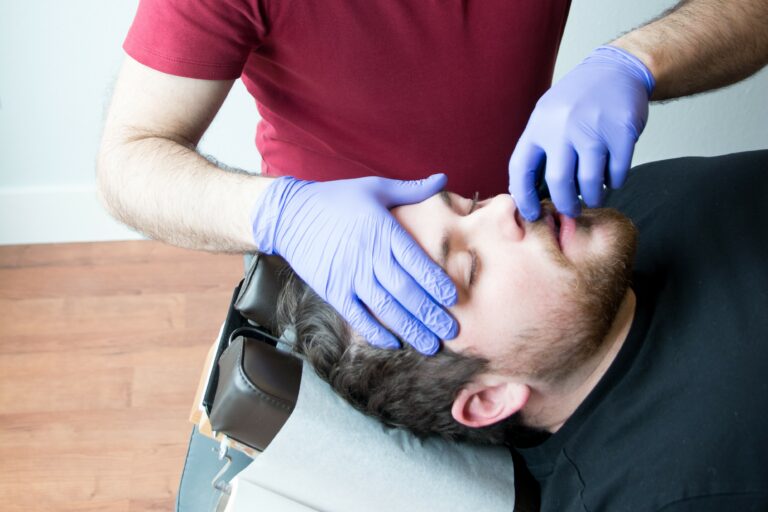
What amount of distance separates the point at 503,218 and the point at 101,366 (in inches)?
A: 63.2

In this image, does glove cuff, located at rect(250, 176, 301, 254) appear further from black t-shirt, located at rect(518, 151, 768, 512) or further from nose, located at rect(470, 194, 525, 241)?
black t-shirt, located at rect(518, 151, 768, 512)

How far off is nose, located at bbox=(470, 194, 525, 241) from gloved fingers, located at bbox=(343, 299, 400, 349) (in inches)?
8.8

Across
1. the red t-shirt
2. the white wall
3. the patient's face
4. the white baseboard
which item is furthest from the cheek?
the white baseboard

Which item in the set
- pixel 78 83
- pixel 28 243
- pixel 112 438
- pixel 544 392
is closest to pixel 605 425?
pixel 544 392

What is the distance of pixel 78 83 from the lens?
2381 millimetres

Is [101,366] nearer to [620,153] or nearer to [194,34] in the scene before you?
[194,34]

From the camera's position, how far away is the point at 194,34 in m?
1.17

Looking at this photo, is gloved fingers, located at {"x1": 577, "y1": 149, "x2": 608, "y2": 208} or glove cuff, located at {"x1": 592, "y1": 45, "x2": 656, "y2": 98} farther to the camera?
glove cuff, located at {"x1": 592, "y1": 45, "x2": 656, "y2": 98}

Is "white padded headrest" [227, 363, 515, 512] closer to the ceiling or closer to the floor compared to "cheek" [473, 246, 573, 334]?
closer to the floor

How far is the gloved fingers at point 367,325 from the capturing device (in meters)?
1.14

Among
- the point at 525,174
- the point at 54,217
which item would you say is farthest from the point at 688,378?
the point at 54,217

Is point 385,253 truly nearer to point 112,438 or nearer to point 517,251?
point 517,251

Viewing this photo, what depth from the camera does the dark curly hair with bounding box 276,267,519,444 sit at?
1.20 m

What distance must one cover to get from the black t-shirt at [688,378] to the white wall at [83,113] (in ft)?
3.69
